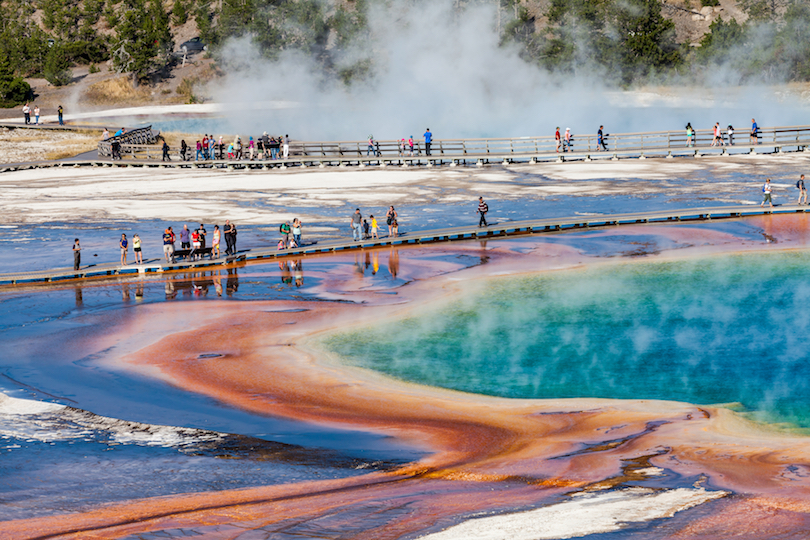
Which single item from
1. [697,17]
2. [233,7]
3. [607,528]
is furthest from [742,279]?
[697,17]

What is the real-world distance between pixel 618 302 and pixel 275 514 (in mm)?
14993

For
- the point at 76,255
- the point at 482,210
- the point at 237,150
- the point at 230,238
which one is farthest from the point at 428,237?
the point at 237,150

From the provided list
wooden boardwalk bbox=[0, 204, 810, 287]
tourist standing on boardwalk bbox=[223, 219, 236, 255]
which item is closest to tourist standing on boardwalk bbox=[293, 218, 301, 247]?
wooden boardwalk bbox=[0, 204, 810, 287]

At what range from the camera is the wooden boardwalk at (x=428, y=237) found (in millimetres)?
29578

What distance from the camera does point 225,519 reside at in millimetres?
12680

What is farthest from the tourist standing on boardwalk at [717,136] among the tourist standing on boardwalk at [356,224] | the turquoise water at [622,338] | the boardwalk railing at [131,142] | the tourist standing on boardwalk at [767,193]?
the boardwalk railing at [131,142]

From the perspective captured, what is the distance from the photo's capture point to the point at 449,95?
3145 inches

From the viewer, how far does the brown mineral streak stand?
12867 mm

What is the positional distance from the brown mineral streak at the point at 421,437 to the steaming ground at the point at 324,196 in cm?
1277

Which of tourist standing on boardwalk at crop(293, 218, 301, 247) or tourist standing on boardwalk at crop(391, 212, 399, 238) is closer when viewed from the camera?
tourist standing on boardwalk at crop(293, 218, 301, 247)

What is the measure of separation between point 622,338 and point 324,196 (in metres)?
26.4

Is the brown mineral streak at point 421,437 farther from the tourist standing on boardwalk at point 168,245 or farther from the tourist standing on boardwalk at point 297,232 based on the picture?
the tourist standing on boardwalk at point 297,232

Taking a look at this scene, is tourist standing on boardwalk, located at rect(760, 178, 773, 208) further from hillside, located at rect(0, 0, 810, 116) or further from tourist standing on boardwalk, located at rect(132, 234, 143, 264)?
hillside, located at rect(0, 0, 810, 116)

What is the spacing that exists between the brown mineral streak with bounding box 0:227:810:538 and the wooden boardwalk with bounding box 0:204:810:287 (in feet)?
21.5
